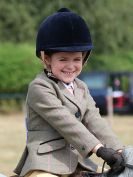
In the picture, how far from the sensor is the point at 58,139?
9.91 ft

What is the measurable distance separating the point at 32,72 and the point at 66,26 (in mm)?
16315

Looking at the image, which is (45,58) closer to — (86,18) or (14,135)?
(14,135)

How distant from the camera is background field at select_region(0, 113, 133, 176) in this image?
31.4ft

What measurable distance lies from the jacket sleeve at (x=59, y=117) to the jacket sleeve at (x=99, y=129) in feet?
0.64

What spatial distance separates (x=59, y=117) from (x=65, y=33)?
1.53 feet

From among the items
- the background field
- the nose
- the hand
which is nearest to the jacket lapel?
the nose

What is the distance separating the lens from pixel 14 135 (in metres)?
13.4

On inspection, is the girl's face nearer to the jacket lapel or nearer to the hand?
the jacket lapel

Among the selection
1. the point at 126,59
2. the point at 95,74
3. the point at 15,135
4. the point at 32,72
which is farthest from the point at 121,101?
the point at 126,59

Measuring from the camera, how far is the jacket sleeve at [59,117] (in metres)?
2.93

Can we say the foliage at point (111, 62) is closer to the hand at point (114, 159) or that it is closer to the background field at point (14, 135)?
the background field at point (14, 135)

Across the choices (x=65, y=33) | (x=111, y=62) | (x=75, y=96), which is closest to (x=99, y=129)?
(x=75, y=96)

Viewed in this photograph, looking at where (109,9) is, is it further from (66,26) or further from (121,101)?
(66,26)

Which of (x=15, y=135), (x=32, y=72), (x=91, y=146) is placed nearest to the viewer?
(x=91, y=146)
